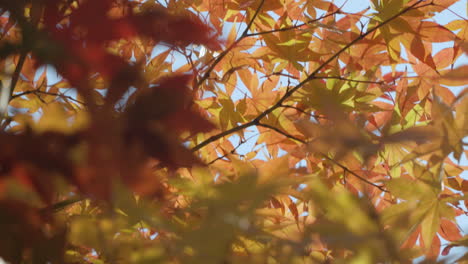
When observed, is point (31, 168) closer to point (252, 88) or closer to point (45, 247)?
point (45, 247)

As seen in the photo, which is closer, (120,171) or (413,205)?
(120,171)

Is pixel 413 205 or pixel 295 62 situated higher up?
pixel 295 62

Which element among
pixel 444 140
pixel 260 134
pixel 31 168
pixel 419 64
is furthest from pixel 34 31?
pixel 419 64

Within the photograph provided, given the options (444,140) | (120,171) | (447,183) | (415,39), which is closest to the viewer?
(120,171)

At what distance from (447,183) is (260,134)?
46 cm

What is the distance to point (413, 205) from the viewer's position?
615 millimetres

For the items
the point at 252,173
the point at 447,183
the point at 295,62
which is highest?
the point at 295,62

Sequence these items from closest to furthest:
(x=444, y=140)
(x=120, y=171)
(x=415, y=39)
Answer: (x=120, y=171) < (x=444, y=140) < (x=415, y=39)

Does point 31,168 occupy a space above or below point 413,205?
above

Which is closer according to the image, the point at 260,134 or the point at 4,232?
the point at 4,232

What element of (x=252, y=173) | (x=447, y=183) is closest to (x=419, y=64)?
(x=447, y=183)

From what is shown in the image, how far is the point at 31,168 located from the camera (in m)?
0.37

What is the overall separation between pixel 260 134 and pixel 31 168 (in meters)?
0.79

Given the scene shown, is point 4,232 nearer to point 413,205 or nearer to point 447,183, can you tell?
point 413,205
